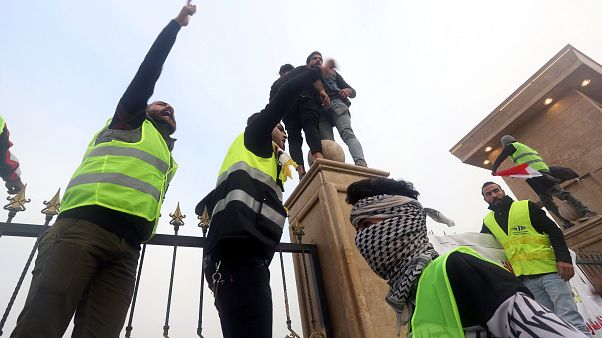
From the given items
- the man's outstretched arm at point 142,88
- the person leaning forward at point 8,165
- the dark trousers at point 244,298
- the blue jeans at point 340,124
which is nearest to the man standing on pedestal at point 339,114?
the blue jeans at point 340,124

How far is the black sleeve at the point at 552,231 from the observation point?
3438mm

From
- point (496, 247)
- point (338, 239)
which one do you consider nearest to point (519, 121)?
point (496, 247)

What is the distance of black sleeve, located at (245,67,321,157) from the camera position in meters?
2.31

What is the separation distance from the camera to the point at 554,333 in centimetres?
92

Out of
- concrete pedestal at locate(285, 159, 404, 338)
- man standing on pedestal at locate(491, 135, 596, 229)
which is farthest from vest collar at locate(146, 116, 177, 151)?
man standing on pedestal at locate(491, 135, 596, 229)

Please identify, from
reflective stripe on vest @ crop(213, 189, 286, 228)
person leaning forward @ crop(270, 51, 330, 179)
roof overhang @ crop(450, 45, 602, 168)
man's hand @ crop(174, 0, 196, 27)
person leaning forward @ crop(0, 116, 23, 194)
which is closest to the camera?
reflective stripe on vest @ crop(213, 189, 286, 228)

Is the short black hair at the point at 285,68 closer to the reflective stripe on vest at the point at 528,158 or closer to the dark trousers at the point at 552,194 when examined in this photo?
the reflective stripe on vest at the point at 528,158

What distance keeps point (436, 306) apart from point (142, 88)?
2.15 metres

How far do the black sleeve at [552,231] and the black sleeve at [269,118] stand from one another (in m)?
3.28

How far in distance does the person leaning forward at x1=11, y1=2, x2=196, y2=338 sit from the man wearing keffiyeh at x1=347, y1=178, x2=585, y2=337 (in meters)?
1.41

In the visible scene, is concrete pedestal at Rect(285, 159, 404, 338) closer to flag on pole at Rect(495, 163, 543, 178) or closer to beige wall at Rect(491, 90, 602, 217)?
flag on pole at Rect(495, 163, 543, 178)

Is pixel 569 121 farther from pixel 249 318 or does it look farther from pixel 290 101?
pixel 249 318

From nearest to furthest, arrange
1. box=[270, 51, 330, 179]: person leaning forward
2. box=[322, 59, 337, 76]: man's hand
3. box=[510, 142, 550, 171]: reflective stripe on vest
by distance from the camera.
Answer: box=[322, 59, 337, 76]: man's hand
box=[270, 51, 330, 179]: person leaning forward
box=[510, 142, 550, 171]: reflective stripe on vest

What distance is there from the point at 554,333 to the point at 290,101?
188 centimetres
